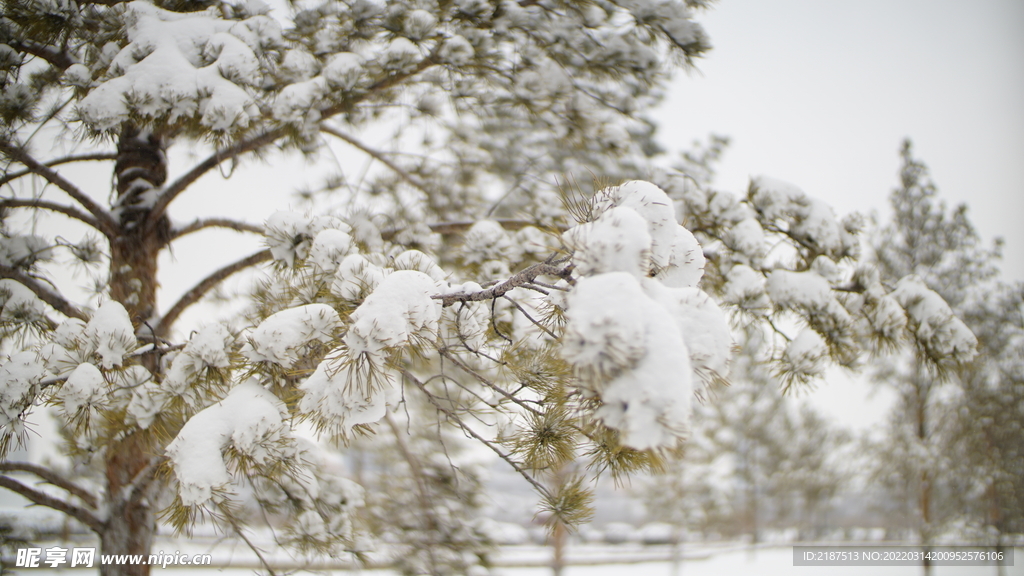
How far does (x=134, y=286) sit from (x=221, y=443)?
1874 millimetres

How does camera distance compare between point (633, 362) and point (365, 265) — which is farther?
point (365, 265)

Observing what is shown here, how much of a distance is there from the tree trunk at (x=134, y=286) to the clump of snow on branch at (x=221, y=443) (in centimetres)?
97

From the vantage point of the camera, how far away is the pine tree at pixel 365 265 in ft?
3.58

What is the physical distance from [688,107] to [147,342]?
172 inches

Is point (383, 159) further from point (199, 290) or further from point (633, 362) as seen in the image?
point (633, 362)

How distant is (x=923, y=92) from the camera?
9258 mm

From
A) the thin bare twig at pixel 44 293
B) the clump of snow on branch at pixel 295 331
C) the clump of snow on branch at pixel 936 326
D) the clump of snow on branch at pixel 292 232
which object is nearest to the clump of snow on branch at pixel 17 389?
the thin bare twig at pixel 44 293

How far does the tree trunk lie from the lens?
2469 mm

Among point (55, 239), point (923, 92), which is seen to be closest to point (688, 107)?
point (55, 239)

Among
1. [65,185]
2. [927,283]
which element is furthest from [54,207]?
[927,283]

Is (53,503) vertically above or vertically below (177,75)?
below

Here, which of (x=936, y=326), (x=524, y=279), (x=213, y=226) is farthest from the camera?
(x=213, y=226)

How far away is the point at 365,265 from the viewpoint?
1.46 metres

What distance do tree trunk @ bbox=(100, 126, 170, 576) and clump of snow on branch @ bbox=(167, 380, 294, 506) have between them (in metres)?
0.97
